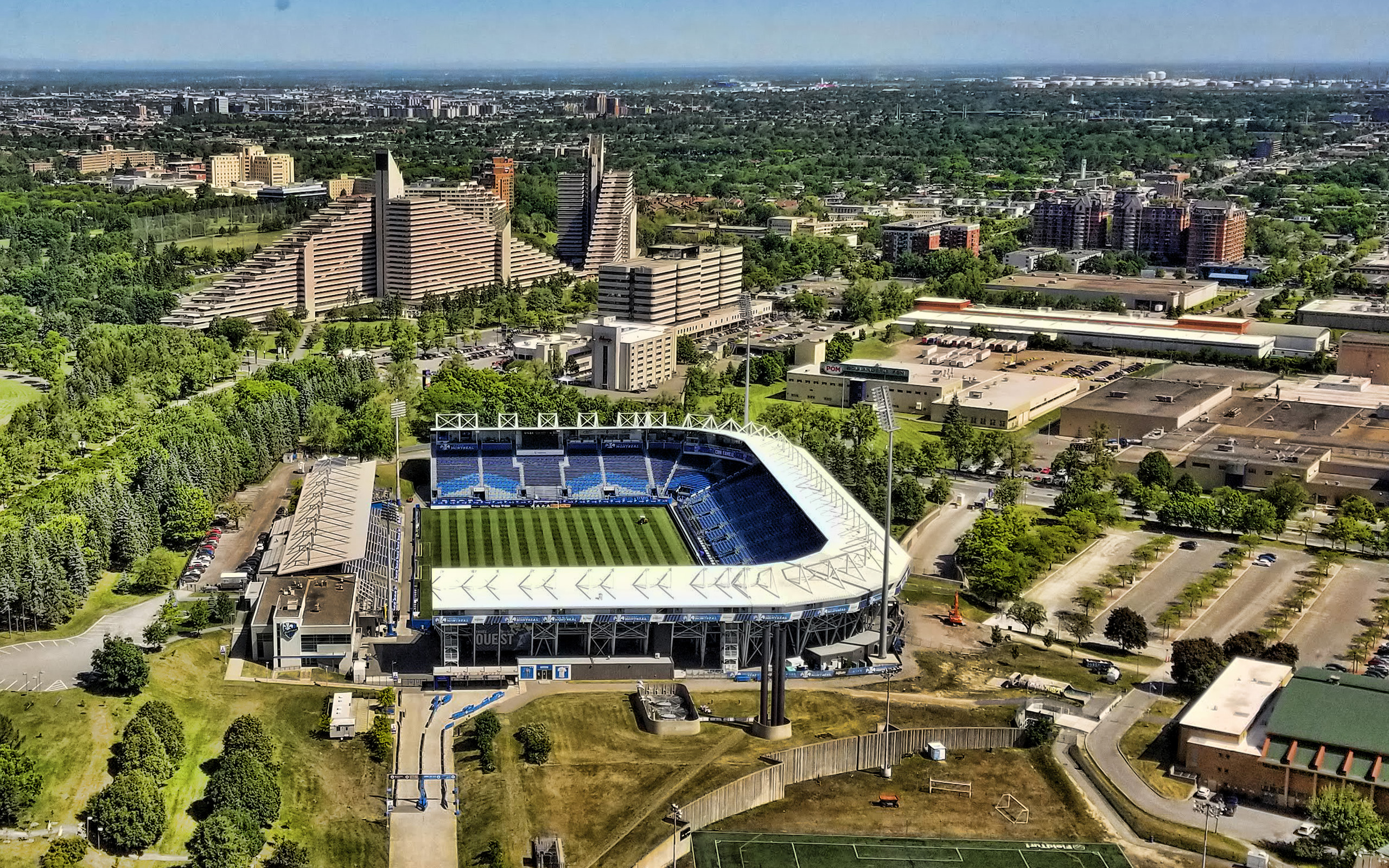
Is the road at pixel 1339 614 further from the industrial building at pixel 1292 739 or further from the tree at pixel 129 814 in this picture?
the tree at pixel 129 814

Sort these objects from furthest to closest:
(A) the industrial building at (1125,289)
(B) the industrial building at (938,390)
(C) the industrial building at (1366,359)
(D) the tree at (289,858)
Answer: (A) the industrial building at (1125,289), (C) the industrial building at (1366,359), (B) the industrial building at (938,390), (D) the tree at (289,858)

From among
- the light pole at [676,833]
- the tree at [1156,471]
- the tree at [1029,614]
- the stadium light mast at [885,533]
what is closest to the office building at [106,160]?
the tree at [1156,471]

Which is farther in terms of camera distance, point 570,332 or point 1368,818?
point 570,332

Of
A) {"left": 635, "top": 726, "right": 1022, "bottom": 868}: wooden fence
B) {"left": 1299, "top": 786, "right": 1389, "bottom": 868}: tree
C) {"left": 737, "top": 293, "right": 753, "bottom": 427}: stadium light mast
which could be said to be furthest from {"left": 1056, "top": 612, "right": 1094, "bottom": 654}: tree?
{"left": 737, "top": 293, "right": 753, "bottom": 427}: stadium light mast

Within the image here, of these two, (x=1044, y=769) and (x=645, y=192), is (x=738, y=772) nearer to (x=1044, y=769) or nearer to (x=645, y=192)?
(x=1044, y=769)

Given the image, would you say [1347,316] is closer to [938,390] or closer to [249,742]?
[938,390]

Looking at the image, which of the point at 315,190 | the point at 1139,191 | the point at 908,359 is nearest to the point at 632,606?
the point at 908,359
